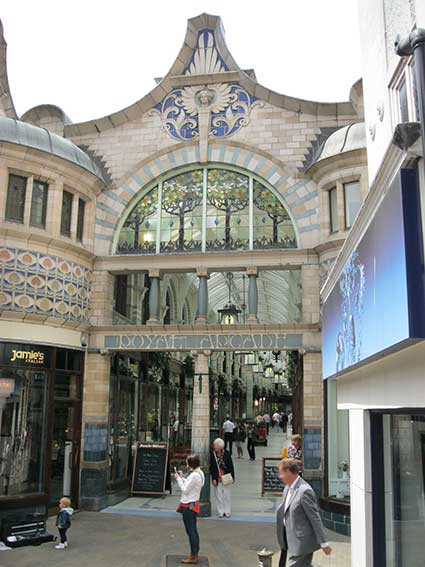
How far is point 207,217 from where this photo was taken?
1443 centimetres

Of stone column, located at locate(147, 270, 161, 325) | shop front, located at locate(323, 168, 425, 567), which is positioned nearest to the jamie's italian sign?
stone column, located at locate(147, 270, 161, 325)

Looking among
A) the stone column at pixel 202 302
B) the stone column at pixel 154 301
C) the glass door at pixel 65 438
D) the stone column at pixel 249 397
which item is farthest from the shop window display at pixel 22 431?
the stone column at pixel 249 397

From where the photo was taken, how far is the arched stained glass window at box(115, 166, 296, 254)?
1415cm

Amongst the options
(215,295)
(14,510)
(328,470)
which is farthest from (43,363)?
(215,295)

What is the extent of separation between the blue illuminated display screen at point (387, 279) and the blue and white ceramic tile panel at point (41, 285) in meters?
7.98

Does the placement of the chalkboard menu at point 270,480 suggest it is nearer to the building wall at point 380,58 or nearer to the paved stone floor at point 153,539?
the paved stone floor at point 153,539

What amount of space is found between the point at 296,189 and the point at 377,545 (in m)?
9.17

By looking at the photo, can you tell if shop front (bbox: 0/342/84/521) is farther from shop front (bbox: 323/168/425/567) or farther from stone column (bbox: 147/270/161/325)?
shop front (bbox: 323/168/425/567)

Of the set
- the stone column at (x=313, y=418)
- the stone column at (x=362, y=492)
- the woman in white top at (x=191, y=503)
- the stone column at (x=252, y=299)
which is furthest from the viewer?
the stone column at (x=252, y=299)

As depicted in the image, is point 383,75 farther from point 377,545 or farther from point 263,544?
point 263,544

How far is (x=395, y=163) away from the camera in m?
4.22

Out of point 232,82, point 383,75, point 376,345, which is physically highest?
point 232,82

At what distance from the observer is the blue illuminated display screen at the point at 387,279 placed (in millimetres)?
3721

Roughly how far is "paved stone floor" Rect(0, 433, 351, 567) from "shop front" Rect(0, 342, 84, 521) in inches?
33.5
